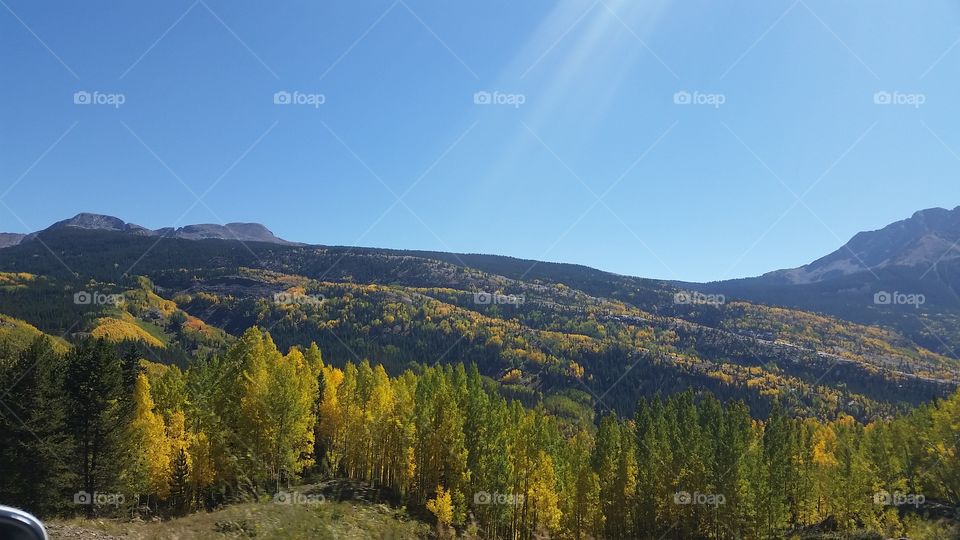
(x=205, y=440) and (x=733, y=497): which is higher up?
(x=205, y=440)

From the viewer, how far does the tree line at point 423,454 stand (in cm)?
4103

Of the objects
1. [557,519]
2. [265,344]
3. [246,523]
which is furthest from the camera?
[557,519]

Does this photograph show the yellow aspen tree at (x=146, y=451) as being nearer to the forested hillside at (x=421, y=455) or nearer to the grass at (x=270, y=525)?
the forested hillside at (x=421, y=455)

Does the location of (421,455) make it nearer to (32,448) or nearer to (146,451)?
(146,451)

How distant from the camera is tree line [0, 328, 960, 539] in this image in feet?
135

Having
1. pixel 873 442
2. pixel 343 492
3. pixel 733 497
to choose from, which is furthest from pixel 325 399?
pixel 873 442

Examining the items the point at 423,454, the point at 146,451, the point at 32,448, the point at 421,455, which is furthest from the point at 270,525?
the point at 421,455

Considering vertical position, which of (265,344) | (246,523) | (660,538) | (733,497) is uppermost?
(265,344)

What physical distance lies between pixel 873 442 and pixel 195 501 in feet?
281

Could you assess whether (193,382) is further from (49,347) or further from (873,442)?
(873,442)

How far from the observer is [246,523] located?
3900 centimetres

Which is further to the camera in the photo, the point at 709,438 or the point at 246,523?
the point at 709,438

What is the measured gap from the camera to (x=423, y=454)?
191 feet

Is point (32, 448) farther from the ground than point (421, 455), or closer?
farther from the ground
